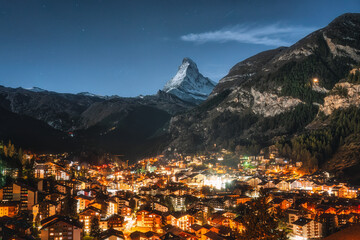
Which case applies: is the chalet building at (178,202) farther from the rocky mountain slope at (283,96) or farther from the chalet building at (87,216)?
the rocky mountain slope at (283,96)

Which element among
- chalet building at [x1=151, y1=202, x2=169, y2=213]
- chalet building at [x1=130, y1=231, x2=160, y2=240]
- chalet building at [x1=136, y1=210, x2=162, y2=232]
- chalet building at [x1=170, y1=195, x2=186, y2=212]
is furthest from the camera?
chalet building at [x1=170, y1=195, x2=186, y2=212]

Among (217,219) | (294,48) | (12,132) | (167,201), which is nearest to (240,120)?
(294,48)

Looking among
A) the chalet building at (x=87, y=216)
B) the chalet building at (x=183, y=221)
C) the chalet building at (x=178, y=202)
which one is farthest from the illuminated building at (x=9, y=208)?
the chalet building at (x=178, y=202)

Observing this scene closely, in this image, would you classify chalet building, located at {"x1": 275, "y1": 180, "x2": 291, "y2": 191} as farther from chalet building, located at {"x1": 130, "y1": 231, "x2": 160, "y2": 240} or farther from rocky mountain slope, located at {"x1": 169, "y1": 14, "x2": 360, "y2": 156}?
chalet building, located at {"x1": 130, "y1": 231, "x2": 160, "y2": 240}

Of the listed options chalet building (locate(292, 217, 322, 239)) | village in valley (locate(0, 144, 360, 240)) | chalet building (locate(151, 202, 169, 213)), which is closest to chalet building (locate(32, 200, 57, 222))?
village in valley (locate(0, 144, 360, 240))

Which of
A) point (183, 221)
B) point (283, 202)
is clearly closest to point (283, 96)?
point (283, 202)

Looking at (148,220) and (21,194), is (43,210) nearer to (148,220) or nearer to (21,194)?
(21,194)

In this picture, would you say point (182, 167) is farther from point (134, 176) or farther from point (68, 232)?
point (68, 232)
